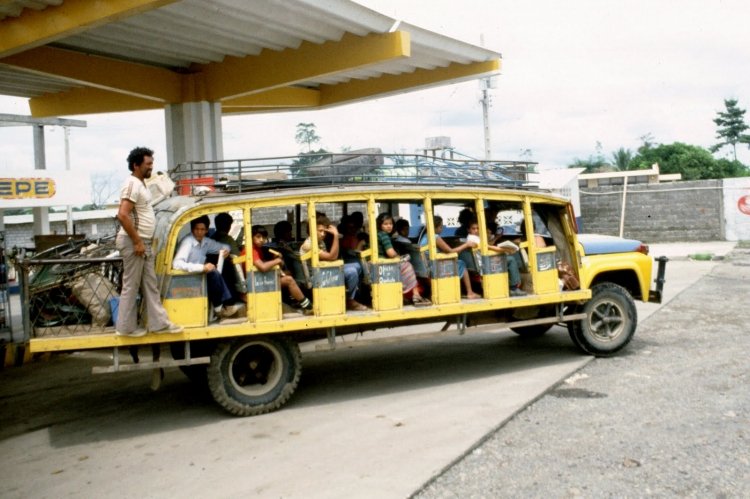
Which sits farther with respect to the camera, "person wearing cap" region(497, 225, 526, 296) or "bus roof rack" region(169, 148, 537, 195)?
"person wearing cap" region(497, 225, 526, 296)

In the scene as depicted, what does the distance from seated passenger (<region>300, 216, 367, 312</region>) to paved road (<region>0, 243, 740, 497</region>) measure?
38.4 inches

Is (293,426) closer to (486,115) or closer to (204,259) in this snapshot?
(204,259)

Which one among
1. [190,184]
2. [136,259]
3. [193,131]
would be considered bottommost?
[136,259]

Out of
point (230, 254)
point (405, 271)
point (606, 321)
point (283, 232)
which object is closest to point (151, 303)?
point (230, 254)

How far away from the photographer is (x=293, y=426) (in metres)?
6.25

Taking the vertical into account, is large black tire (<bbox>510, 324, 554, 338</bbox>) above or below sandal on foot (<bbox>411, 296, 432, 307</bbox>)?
below

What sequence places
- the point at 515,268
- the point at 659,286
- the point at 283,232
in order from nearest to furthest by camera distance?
the point at 515,268 → the point at 283,232 → the point at 659,286

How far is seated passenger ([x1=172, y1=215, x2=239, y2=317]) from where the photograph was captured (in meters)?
6.37

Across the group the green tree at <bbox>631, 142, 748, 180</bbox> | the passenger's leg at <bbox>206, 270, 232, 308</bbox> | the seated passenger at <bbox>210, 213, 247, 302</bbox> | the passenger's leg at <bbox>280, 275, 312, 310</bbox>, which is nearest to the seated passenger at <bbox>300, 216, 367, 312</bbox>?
the passenger's leg at <bbox>280, 275, 312, 310</bbox>

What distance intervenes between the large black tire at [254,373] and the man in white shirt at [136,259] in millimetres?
582

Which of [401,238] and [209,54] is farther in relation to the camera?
[209,54]

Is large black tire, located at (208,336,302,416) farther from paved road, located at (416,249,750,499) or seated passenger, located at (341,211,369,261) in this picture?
paved road, located at (416,249,750,499)

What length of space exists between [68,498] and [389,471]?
223 centimetres

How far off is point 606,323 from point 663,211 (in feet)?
62.7
